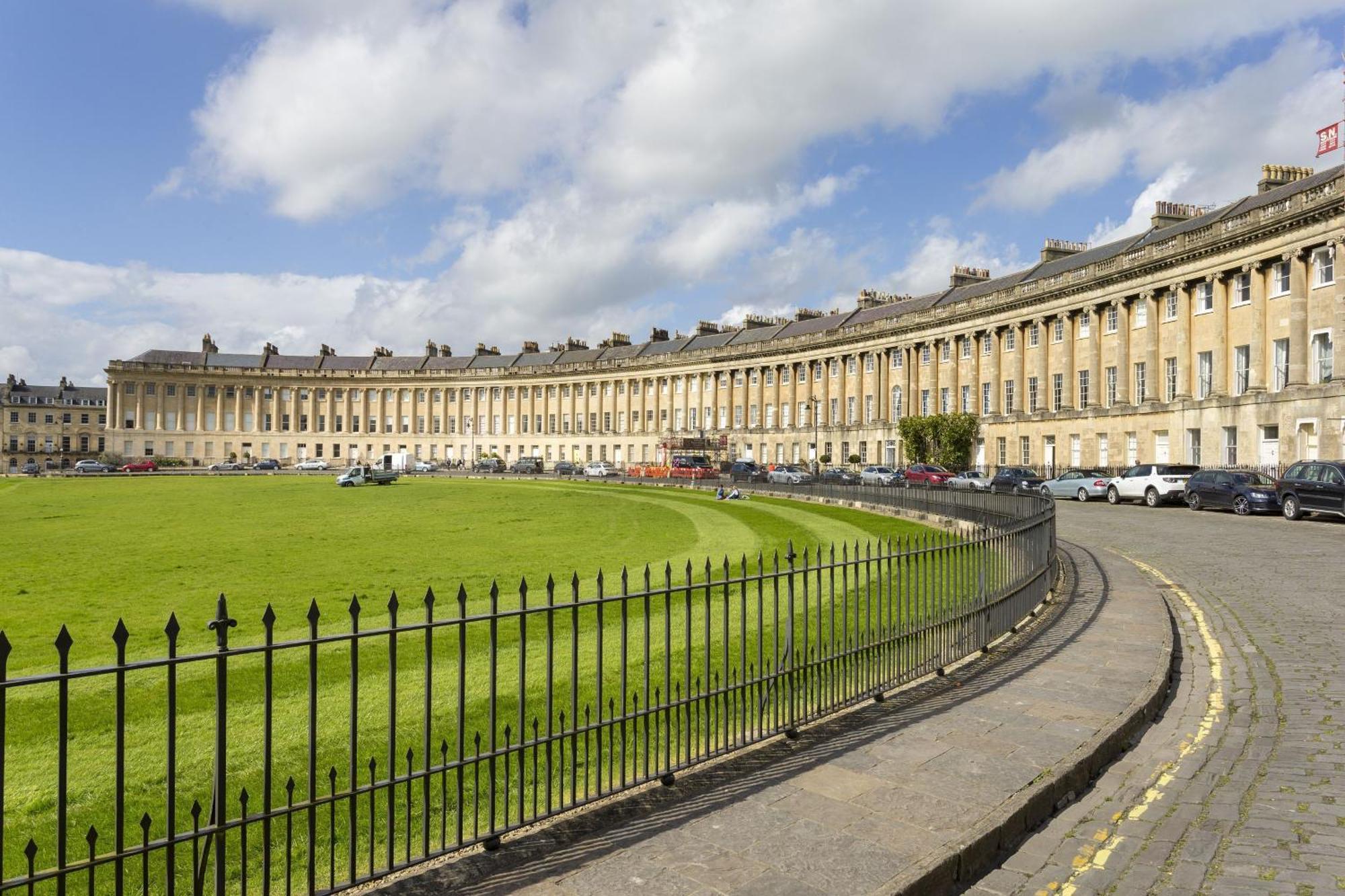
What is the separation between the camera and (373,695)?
777 centimetres

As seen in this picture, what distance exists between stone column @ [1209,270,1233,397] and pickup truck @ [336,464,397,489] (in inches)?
1959

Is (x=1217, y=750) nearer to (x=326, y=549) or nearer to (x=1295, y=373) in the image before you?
(x=326, y=549)

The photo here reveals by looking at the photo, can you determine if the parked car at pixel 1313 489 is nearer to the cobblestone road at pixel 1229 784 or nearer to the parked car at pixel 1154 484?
the parked car at pixel 1154 484

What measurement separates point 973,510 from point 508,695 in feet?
55.1

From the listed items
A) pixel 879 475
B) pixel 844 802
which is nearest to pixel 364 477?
pixel 879 475

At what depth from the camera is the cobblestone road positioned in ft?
15.0

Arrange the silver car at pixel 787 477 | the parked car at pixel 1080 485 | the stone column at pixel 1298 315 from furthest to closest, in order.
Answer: the silver car at pixel 787 477 → the stone column at pixel 1298 315 → the parked car at pixel 1080 485

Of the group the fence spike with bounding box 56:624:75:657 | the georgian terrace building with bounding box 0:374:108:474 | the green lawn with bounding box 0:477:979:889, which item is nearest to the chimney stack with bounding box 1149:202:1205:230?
the green lawn with bounding box 0:477:979:889

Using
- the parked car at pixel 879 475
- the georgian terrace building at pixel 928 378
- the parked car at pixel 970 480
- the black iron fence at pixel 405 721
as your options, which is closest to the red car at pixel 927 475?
the parked car at pixel 970 480

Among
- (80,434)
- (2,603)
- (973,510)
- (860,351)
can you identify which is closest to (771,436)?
(860,351)

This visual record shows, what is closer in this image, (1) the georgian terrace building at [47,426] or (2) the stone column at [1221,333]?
(2) the stone column at [1221,333]

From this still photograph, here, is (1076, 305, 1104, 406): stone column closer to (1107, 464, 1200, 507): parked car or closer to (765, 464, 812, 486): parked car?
(1107, 464, 1200, 507): parked car

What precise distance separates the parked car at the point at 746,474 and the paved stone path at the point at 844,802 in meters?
39.7

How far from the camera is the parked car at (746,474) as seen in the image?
158ft
